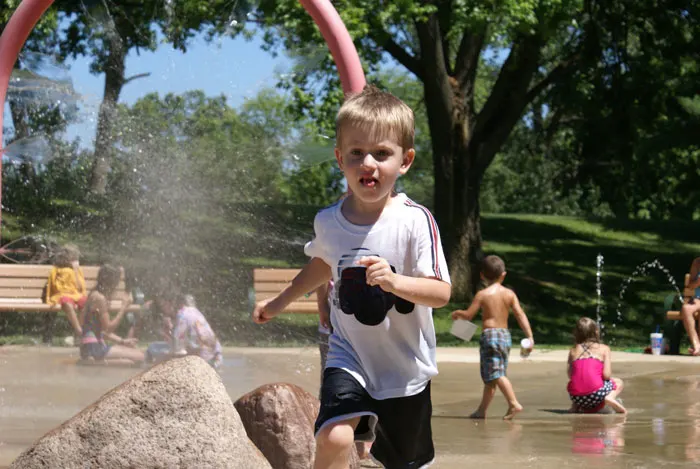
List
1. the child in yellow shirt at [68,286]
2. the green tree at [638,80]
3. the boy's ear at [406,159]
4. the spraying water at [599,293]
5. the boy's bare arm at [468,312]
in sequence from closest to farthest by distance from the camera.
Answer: the boy's ear at [406,159] → the boy's bare arm at [468,312] → the child in yellow shirt at [68,286] → the spraying water at [599,293] → the green tree at [638,80]

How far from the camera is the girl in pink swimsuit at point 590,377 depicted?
8352 mm

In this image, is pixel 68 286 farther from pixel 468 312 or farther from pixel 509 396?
pixel 509 396

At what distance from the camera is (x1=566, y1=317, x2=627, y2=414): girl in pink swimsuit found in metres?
8.35

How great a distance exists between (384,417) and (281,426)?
1.50m

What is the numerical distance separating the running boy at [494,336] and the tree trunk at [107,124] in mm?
3158

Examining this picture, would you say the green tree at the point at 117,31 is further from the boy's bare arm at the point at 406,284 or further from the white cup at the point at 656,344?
the white cup at the point at 656,344

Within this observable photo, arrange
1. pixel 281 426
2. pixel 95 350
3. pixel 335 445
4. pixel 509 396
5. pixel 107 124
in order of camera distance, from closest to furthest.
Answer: pixel 335 445 < pixel 281 426 < pixel 509 396 < pixel 107 124 < pixel 95 350

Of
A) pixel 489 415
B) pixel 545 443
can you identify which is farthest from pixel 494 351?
pixel 545 443

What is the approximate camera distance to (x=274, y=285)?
955 centimetres

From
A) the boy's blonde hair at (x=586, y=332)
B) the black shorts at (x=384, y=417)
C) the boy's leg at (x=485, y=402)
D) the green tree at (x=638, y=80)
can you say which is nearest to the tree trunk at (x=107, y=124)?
the boy's leg at (x=485, y=402)

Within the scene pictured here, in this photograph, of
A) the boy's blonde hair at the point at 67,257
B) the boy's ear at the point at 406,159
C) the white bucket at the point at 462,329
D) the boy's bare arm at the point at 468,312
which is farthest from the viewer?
the boy's blonde hair at the point at 67,257

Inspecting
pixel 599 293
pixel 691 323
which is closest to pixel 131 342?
pixel 691 323

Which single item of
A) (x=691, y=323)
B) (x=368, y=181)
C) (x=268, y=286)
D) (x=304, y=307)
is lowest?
(x=691, y=323)

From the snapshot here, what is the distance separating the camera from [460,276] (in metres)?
20.5
